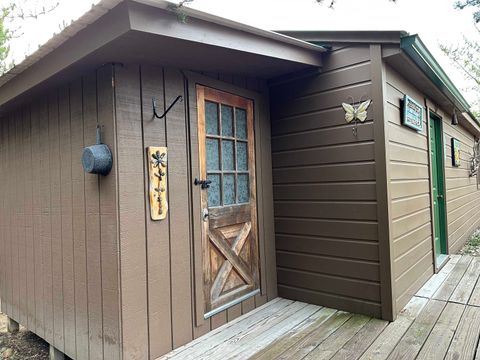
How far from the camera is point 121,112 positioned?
2070 mm

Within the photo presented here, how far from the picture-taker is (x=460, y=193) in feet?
18.5

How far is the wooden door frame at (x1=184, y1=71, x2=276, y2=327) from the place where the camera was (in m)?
2.45

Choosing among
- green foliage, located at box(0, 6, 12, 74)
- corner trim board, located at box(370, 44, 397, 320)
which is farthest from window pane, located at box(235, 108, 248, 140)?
green foliage, located at box(0, 6, 12, 74)

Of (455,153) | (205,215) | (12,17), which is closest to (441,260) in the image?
(455,153)

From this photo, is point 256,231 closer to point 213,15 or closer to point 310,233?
point 310,233

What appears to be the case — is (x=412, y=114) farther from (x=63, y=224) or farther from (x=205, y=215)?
(x=63, y=224)

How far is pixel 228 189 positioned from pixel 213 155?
32 centimetres

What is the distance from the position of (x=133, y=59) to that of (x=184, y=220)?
111 centimetres

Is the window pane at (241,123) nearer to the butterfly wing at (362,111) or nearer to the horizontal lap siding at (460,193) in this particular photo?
the butterfly wing at (362,111)

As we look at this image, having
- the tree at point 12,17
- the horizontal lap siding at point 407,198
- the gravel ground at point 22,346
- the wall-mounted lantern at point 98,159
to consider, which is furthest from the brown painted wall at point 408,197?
the gravel ground at point 22,346

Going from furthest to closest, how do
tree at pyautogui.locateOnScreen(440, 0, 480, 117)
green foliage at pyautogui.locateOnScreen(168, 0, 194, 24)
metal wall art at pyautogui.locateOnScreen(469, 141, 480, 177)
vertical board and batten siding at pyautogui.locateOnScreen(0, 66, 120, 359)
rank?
tree at pyautogui.locateOnScreen(440, 0, 480, 117) < metal wall art at pyautogui.locateOnScreen(469, 141, 480, 177) < vertical board and batten siding at pyautogui.locateOnScreen(0, 66, 120, 359) < green foliage at pyautogui.locateOnScreen(168, 0, 194, 24)

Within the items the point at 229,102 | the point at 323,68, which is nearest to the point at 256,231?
the point at 229,102

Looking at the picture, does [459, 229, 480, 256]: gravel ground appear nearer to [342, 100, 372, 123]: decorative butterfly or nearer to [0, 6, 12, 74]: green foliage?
[342, 100, 372, 123]: decorative butterfly

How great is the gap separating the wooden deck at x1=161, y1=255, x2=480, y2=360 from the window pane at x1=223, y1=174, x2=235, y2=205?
968 millimetres
